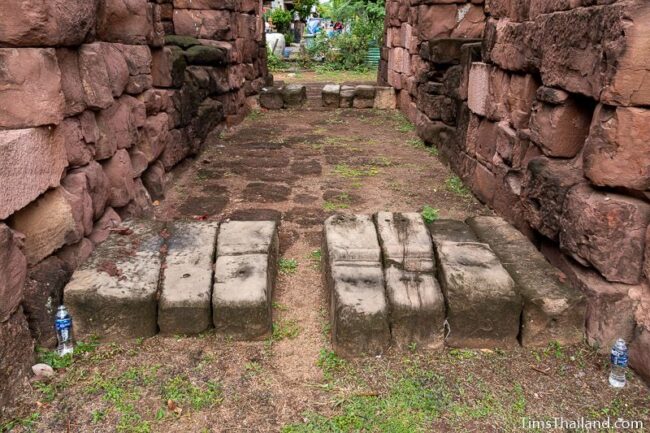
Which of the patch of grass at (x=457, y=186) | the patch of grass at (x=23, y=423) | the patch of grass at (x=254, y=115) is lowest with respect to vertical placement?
the patch of grass at (x=23, y=423)

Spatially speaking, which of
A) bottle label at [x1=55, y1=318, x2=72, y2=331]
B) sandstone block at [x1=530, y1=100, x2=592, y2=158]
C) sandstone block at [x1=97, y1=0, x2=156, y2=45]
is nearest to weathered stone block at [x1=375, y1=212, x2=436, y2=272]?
sandstone block at [x1=530, y1=100, x2=592, y2=158]

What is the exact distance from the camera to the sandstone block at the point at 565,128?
303 centimetres

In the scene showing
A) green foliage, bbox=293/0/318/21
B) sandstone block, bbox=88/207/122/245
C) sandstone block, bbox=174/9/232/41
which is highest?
green foliage, bbox=293/0/318/21

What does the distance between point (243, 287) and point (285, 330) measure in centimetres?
32

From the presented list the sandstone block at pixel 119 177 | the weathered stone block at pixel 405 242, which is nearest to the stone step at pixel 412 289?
the weathered stone block at pixel 405 242

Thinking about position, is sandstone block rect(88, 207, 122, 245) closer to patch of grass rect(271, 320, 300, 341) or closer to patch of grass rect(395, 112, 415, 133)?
patch of grass rect(271, 320, 300, 341)

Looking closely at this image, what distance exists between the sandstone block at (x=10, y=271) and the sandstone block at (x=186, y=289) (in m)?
0.62

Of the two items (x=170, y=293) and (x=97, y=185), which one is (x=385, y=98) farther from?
(x=170, y=293)

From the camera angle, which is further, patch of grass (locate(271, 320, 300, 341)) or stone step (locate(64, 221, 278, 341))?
patch of grass (locate(271, 320, 300, 341))

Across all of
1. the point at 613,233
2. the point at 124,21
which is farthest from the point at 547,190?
the point at 124,21

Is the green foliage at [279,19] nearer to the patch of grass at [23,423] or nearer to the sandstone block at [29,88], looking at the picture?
the sandstone block at [29,88]

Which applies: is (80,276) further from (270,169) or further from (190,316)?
(270,169)

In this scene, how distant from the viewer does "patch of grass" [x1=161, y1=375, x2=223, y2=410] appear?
2.24 m

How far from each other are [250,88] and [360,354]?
760 centimetres
